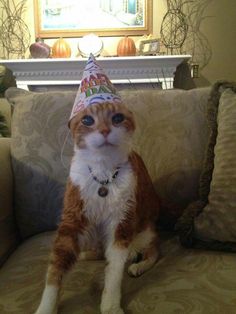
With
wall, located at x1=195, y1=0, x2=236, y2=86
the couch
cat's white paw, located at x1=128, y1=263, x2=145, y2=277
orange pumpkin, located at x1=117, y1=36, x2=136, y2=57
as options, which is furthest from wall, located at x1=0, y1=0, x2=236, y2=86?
cat's white paw, located at x1=128, y1=263, x2=145, y2=277

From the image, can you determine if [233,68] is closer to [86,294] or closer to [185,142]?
[185,142]

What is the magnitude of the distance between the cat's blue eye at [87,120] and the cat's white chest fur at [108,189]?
72 millimetres

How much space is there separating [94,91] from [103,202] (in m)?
0.23

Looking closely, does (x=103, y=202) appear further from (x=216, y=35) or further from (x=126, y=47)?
(x=216, y=35)

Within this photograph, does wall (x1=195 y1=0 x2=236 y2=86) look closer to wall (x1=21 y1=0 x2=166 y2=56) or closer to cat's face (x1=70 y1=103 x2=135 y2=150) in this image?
wall (x1=21 y1=0 x2=166 y2=56)

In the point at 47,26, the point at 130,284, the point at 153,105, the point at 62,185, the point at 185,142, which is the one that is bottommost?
the point at 130,284

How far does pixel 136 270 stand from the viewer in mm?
790

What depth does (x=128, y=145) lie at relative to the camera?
72cm

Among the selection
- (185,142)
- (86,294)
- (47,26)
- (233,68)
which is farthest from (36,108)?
(233,68)

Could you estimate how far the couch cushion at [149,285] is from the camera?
66 cm

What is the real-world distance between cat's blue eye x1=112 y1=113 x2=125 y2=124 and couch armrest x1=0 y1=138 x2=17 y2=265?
45 cm

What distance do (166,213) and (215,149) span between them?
221 millimetres

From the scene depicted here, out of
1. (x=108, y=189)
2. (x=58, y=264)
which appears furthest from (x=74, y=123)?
(x=58, y=264)

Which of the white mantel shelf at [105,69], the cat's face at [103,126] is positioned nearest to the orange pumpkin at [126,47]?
the white mantel shelf at [105,69]
